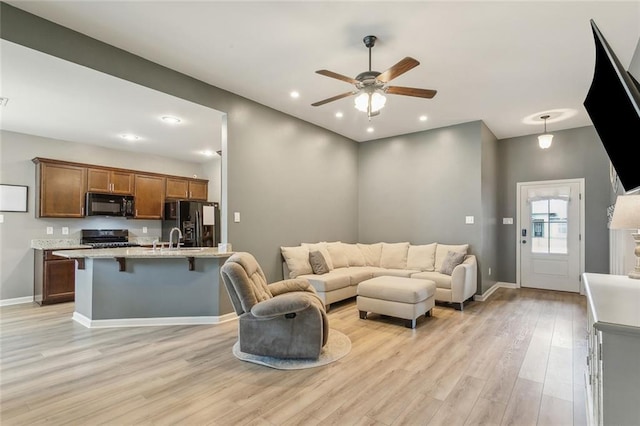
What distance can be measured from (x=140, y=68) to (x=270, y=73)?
1.33m

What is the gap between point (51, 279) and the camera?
16.1 ft

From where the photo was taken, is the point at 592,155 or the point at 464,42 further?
the point at 592,155

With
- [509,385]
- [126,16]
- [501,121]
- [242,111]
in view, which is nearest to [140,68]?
[126,16]

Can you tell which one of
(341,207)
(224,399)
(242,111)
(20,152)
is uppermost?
(242,111)

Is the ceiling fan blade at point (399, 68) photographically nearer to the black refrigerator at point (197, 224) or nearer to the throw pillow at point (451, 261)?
the throw pillow at point (451, 261)

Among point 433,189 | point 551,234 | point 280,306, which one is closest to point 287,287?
point 280,306

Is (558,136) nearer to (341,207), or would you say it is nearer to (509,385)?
(341,207)

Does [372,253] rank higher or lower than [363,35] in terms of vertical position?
lower

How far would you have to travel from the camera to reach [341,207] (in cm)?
607

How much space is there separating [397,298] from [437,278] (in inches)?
45.4

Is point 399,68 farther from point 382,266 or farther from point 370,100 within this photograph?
point 382,266

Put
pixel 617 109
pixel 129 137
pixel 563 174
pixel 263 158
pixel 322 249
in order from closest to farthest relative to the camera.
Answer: pixel 617 109
pixel 263 158
pixel 322 249
pixel 129 137
pixel 563 174

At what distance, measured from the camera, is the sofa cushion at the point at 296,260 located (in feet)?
15.3

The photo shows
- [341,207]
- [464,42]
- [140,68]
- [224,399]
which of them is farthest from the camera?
[341,207]
